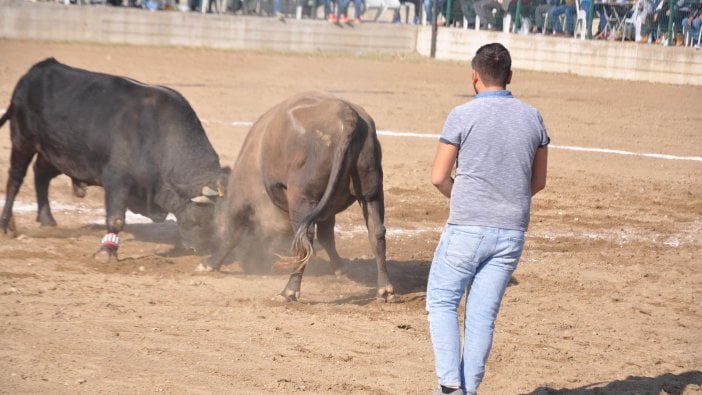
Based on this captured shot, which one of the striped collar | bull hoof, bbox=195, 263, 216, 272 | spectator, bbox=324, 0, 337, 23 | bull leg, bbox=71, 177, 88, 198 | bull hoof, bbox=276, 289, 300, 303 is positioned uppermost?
spectator, bbox=324, 0, 337, 23

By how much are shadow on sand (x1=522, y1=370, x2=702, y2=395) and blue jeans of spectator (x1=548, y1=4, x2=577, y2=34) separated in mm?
18240

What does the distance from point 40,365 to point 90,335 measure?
27.3 inches

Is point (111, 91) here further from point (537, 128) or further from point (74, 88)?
point (537, 128)

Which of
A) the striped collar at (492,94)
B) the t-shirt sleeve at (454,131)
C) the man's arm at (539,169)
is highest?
the striped collar at (492,94)

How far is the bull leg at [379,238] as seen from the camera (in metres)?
8.26

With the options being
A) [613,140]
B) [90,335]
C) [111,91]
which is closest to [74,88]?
[111,91]

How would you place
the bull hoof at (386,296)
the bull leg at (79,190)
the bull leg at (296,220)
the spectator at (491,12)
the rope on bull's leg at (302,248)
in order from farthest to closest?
the spectator at (491,12), the bull leg at (79,190), the bull hoof at (386,296), the bull leg at (296,220), the rope on bull's leg at (302,248)

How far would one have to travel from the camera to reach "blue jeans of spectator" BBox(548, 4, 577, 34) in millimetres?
23984

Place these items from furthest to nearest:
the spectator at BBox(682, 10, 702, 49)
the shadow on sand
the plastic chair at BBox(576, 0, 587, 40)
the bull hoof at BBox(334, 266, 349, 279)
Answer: the plastic chair at BBox(576, 0, 587, 40) → the spectator at BBox(682, 10, 702, 49) → the bull hoof at BBox(334, 266, 349, 279) → the shadow on sand

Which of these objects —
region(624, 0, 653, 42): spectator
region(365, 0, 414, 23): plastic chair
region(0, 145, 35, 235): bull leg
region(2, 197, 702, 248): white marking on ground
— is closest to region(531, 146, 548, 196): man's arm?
region(2, 197, 702, 248): white marking on ground

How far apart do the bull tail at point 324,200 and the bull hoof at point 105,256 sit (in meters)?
2.20

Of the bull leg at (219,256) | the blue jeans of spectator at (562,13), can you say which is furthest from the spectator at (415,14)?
the bull leg at (219,256)

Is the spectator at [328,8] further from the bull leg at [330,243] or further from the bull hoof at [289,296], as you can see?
the bull hoof at [289,296]

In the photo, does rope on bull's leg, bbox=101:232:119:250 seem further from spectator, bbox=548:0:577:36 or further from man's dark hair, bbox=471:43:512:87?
spectator, bbox=548:0:577:36
